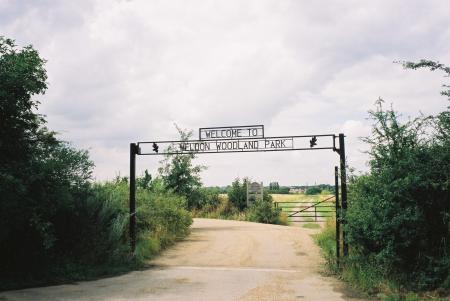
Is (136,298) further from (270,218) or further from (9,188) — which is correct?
(270,218)

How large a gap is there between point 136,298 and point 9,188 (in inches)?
124

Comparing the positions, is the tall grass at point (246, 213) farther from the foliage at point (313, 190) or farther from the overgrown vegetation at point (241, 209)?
the foliage at point (313, 190)

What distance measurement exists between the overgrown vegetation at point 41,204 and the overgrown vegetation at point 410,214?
6.42m

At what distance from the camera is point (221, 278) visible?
1095 centimetres

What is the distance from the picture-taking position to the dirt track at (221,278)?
9.07 meters

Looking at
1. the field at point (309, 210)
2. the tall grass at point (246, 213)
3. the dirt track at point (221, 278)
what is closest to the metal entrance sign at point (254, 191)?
the tall grass at point (246, 213)

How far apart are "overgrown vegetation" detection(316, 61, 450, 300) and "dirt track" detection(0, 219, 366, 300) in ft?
3.57

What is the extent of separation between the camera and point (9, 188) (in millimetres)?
8836

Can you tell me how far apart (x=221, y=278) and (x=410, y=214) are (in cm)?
446

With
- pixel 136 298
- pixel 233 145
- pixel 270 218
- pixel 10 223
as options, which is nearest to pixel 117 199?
pixel 233 145

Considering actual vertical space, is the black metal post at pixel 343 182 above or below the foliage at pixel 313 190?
above

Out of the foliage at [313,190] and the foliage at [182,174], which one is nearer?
the foliage at [182,174]

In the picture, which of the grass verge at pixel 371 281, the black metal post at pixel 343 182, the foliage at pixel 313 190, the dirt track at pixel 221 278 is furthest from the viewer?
the foliage at pixel 313 190

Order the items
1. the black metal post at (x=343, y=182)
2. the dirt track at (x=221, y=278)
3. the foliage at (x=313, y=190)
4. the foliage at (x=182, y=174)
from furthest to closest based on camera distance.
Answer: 1. the foliage at (x=313, y=190)
2. the foliage at (x=182, y=174)
3. the black metal post at (x=343, y=182)
4. the dirt track at (x=221, y=278)
